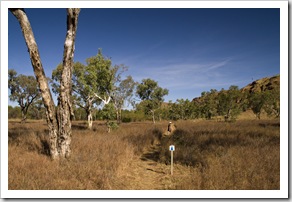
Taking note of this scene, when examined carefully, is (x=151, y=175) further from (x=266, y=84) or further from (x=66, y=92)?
(x=266, y=84)

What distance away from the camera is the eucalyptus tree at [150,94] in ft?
131

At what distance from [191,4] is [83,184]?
573 cm

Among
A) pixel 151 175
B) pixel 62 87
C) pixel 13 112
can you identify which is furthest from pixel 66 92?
→ pixel 13 112

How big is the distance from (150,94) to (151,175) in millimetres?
34713

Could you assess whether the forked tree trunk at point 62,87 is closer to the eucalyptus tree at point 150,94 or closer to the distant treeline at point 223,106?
the distant treeline at point 223,106

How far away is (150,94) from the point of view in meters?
40.6

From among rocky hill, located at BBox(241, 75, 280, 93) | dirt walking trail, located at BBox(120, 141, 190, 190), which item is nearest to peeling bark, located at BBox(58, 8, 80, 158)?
dirt walking trail, located at BBox(120, 141, 190, 190)

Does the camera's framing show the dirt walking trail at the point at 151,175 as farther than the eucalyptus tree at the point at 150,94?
No

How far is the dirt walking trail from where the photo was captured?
5230 mm

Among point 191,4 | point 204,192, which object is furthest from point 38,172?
point 191,4

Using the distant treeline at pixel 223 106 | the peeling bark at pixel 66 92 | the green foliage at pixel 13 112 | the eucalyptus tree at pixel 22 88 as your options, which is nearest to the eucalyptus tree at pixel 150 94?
the distant treeline at pixel 223 106

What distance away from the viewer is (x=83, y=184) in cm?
469

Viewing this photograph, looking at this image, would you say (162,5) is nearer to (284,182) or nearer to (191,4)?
(191,4)

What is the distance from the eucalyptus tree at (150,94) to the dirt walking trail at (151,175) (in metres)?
32.5
